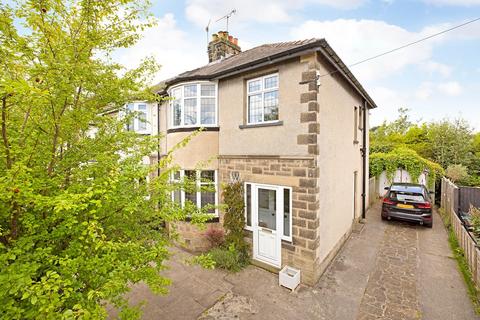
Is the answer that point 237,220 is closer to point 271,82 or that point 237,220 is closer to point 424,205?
point 271,82

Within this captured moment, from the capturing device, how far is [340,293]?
582 cm

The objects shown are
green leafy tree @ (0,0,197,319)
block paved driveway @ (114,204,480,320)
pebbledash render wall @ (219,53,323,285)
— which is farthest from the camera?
pebbledash render wall @ (219,53,323,285)

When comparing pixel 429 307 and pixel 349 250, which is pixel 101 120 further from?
pixel 349 250

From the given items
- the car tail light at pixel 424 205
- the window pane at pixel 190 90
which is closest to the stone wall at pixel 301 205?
the window pane at pixel 190 90

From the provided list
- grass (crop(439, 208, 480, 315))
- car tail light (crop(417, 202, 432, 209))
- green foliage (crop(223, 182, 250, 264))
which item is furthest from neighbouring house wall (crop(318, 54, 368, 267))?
grass (crop(439, 208, 480, 315))

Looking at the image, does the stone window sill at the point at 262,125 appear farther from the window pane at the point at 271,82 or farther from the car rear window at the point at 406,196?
the car rear window at the point at 406,196

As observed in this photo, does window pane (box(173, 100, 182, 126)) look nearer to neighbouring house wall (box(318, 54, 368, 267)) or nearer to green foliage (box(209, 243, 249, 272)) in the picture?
green foliage (box(209, 243, 249, 272))

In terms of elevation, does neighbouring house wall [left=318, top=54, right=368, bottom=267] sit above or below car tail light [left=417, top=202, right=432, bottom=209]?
above

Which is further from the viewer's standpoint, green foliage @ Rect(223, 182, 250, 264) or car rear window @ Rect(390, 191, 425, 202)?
car rear window @ Rect(390, 191, 425, 202)

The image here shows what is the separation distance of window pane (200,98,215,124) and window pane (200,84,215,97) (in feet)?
0.60

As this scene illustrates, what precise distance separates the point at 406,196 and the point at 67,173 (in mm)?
12373

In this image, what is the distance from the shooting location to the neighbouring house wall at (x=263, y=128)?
621 centimetres

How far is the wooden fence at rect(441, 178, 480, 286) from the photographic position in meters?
6.03

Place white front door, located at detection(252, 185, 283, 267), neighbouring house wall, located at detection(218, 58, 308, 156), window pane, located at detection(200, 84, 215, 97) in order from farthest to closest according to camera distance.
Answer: window pane, located at detection(200, 84, 215, 97) → white front door, located at detection(252, 185, 283, 267) → neighbouring house wall, located at detection(218, 58, 308, 156)
